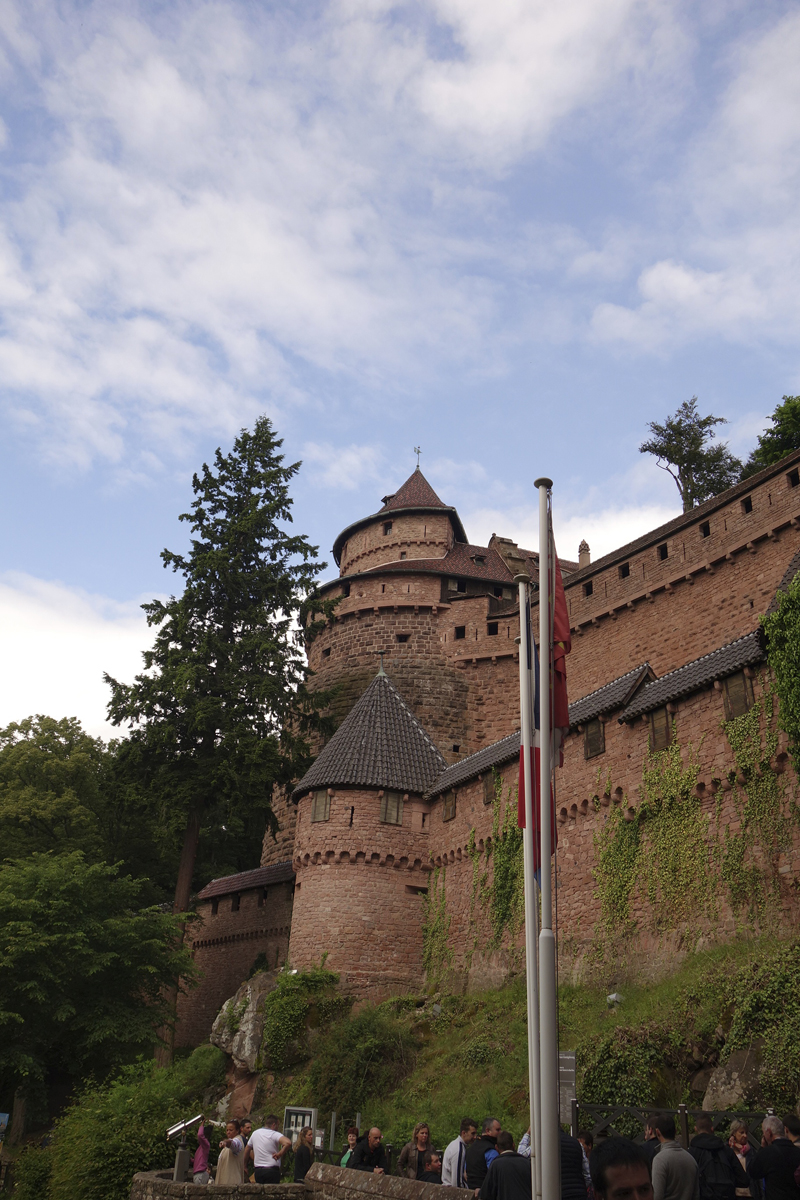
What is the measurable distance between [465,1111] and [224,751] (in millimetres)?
14102

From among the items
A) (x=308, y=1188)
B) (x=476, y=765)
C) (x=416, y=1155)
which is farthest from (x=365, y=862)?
(x=416, y=1155)

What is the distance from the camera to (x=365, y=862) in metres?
25.9

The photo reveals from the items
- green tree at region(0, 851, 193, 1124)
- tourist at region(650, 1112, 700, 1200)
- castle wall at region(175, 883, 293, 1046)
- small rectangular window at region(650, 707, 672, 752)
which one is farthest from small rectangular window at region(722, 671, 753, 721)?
castle wall at region(175, 883, 293, 1046)

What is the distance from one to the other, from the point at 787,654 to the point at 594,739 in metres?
6.45

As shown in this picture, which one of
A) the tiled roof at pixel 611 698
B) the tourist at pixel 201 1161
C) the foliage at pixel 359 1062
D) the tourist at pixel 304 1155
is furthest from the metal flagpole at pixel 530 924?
the foliage at pixel 359 1062

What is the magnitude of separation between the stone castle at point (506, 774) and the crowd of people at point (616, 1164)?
753 centimetres

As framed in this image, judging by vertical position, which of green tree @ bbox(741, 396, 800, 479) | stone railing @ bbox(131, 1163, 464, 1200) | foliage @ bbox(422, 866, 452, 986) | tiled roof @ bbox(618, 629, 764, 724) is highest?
green tree @ bbox(741, 396, 800, 479)

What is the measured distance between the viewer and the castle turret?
24.9 meters

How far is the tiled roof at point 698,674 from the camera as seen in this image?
18203mm

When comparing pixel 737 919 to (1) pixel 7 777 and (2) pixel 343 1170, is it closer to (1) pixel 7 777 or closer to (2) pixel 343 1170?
(2) pixel 343 1170

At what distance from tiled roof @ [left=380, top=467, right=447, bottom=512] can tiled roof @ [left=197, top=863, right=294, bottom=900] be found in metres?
16.7

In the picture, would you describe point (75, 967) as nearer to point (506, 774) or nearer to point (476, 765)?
point (476, 765)

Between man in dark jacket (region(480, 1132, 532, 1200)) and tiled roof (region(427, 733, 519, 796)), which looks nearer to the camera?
man in dark jacket (region(480, 1132, 532, 1200))

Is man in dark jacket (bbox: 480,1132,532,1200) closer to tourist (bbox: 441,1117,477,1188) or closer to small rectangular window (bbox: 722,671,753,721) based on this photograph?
tourist (bbox: 441,1117,477,1188)
